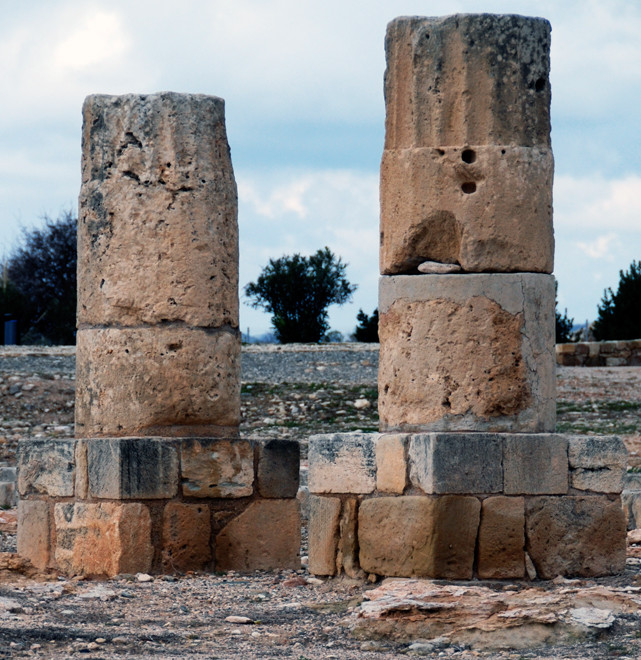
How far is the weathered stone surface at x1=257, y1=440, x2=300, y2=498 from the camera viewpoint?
915 centimetres

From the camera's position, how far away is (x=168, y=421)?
352 inches

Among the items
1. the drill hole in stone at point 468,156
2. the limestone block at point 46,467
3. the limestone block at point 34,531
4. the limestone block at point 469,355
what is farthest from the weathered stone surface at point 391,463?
the limestone block at point 34,531

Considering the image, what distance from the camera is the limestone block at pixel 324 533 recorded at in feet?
25.4

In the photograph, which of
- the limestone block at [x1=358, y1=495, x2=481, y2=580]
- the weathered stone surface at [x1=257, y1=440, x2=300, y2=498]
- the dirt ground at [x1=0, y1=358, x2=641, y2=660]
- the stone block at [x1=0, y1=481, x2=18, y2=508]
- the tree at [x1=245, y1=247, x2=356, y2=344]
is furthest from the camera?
the tree at [x1=245, y1=247, x2=356, y2=344]

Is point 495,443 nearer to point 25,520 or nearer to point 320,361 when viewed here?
point 25,520

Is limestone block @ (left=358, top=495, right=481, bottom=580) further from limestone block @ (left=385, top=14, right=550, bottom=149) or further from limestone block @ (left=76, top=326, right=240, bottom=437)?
limestone block @ (left=385, top=14, right=550, bottom=149)

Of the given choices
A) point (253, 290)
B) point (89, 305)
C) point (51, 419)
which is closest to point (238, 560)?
point (89, 305)

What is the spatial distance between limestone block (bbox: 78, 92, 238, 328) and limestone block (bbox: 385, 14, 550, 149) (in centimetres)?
181

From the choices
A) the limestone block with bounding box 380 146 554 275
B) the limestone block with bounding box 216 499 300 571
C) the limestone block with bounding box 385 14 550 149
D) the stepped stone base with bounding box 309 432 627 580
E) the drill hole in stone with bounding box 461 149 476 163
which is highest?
the limestone block with bounding box 385 14 550 149

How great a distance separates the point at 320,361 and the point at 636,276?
41.9ft

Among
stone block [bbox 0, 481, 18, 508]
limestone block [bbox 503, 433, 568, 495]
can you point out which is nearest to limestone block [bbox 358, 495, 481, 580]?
limestone block [bbox 503, 433, 568, 495]

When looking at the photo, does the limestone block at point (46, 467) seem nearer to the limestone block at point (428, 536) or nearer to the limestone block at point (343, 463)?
the limestone block at point (343, 463)

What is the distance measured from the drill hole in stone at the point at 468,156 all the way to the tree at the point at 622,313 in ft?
74.1

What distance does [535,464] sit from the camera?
743 cm
